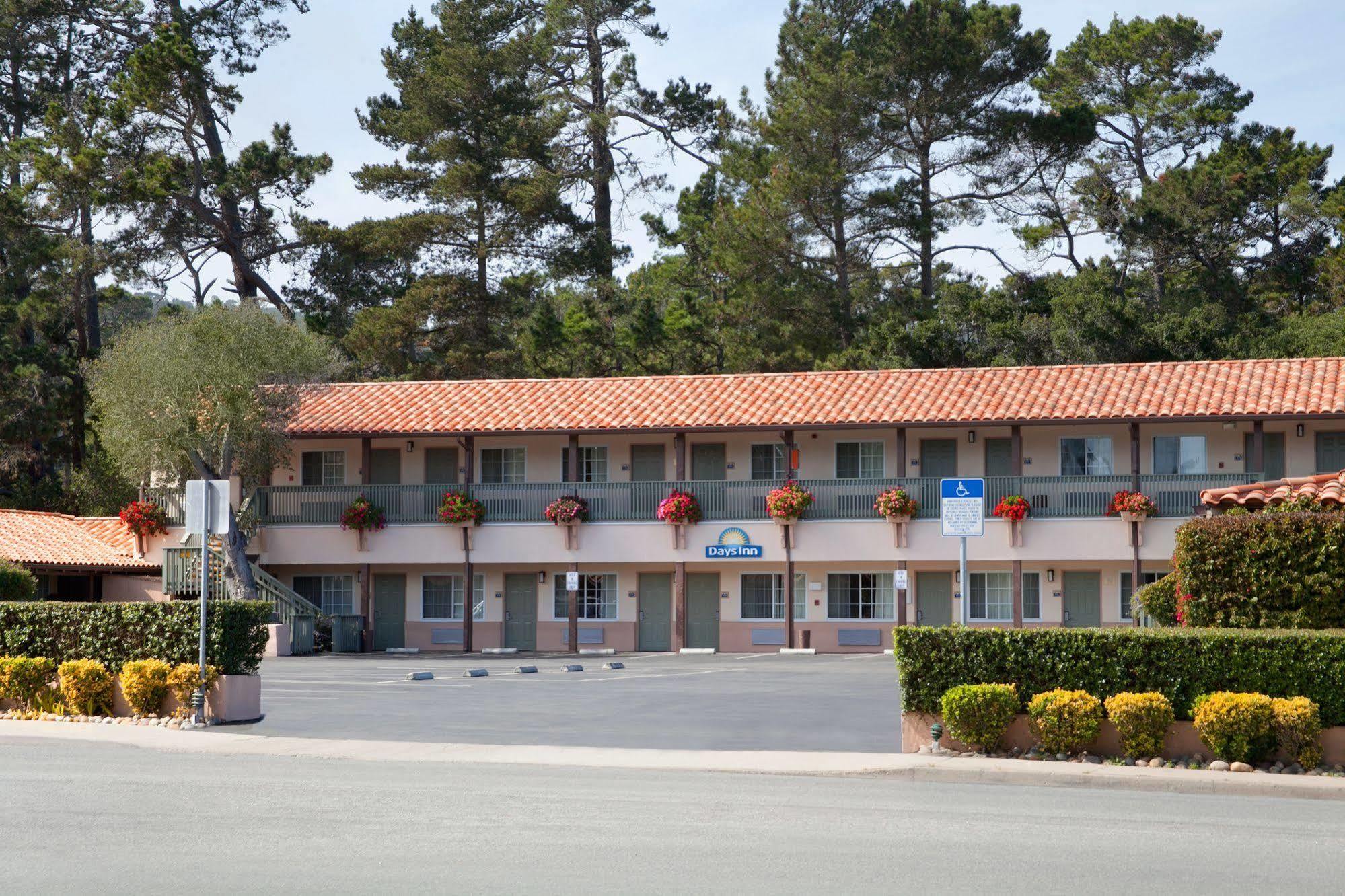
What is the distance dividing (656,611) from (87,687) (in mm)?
21985

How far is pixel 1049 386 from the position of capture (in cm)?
3900

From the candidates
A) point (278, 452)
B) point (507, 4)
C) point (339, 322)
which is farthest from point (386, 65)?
point (278, 452)

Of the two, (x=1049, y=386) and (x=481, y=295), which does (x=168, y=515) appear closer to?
(x=481, y=295)

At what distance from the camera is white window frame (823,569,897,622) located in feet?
129

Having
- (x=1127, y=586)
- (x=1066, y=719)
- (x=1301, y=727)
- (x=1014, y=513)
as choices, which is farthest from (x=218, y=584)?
(x=1301, y=727)

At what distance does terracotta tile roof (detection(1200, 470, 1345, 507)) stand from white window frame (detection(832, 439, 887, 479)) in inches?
769

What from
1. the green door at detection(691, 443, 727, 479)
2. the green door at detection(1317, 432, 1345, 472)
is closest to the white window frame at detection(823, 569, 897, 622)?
the green door at detection(691, 443, 727, 479)

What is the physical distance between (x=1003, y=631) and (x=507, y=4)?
45.0 metres

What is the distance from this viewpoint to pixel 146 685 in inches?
773

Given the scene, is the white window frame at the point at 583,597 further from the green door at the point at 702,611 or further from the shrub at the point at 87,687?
the shrub at the point at 87,687

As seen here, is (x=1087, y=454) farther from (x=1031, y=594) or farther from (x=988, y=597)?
(x=988, y=597)

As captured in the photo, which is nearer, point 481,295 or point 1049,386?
point 1049,386

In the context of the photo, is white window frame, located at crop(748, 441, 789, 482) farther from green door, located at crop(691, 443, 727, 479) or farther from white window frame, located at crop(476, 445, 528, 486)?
white window frame, located at crop(476, 445, 528, 486)

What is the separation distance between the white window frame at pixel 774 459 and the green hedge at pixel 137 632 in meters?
21.1
